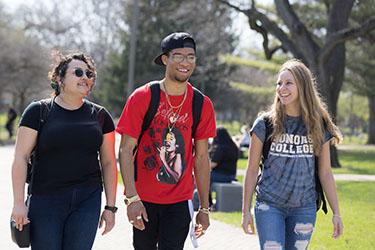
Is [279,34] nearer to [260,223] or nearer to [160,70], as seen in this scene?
[260,223]

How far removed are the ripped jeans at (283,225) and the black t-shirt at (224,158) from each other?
548cm

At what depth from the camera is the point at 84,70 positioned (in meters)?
3.59

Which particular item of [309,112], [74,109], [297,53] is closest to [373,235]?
[309,112]

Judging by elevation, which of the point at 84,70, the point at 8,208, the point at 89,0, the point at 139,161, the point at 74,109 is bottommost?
the point at 8,208

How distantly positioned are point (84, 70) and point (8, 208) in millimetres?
5298

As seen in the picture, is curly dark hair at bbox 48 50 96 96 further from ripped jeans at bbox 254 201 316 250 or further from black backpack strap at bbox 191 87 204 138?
ripped jeans at bbox 254 201 316 250

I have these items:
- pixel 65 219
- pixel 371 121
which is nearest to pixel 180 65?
pixel 65 219

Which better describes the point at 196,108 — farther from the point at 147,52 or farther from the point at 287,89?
the point at 147,52

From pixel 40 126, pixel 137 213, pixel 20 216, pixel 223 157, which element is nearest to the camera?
pixel 20 216

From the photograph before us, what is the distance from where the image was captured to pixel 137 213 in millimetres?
3498

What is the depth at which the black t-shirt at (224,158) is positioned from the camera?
30.1 feet

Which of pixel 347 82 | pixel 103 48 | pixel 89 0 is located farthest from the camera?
pixel 103 48

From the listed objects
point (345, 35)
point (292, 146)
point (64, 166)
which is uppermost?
point (345, 35)

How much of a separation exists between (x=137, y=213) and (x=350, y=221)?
18.5 feet
